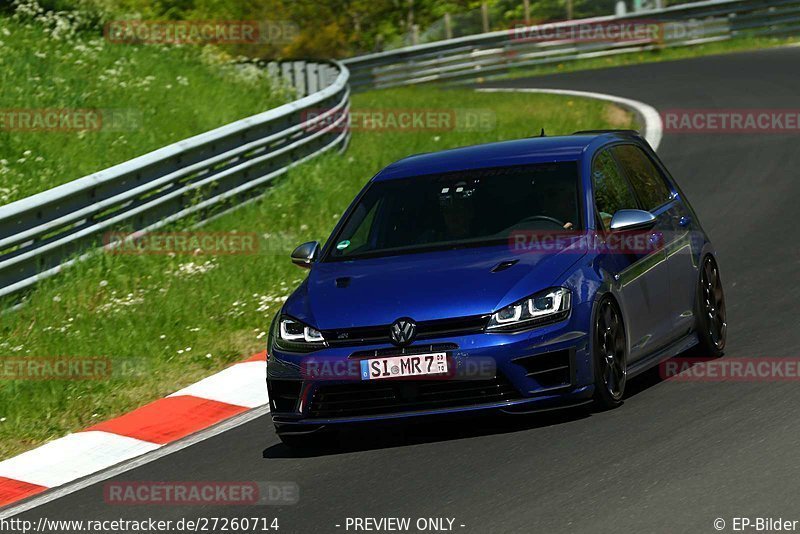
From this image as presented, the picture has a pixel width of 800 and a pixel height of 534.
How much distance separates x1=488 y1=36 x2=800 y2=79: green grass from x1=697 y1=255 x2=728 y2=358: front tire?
2203 centimetres

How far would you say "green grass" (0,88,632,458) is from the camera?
404 inches

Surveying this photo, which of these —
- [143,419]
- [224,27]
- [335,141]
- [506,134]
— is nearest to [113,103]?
[335,141]

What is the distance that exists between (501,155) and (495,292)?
1.67m

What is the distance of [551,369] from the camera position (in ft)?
25.4

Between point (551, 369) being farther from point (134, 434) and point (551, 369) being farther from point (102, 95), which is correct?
point (102, 95)

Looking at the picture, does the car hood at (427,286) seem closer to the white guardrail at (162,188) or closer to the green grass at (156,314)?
the green grass at (156,314)

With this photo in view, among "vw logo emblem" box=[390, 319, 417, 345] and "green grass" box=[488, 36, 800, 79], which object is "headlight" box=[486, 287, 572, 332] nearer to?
"vw logo emblem" box=[390, 319, 417, 345]

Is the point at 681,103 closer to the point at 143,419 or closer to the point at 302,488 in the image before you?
Answer: the point at 143,419

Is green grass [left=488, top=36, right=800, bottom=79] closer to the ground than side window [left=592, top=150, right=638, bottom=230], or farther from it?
closer to the ground

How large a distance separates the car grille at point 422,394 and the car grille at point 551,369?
5.4 inches

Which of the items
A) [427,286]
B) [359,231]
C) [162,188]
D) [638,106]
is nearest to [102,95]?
[162,188]
